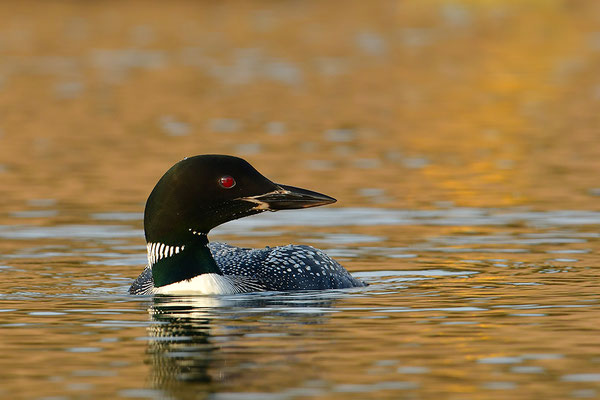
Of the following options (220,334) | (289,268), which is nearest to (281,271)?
(289,268)

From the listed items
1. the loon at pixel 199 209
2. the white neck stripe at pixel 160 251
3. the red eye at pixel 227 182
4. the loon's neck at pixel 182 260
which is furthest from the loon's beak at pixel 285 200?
the white neck stripe at pixel 160 251

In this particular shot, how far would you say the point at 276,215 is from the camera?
598 inches

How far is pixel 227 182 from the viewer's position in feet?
33.3

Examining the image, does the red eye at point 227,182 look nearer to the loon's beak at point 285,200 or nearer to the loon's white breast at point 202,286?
the loon's beak at point 285,200

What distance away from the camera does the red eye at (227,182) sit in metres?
10.1

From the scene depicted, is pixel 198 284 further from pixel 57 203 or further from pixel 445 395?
pixel 57 203

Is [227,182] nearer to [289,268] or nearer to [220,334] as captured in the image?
[289,268]

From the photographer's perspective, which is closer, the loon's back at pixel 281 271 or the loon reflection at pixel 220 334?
the loon reflection at pixel 220 334

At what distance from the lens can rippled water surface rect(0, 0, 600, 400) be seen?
7957 millimetres

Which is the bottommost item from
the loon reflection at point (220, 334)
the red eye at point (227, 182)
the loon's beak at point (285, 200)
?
the loon reflection at point (220, 334)

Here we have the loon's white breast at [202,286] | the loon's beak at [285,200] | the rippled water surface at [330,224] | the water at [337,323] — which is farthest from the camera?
the loon's beak at [285,200]

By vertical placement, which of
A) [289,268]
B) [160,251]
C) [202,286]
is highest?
[160,251]

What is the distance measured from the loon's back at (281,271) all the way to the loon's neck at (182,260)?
0.29 m

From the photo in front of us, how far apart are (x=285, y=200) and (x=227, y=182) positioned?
394 millimetres
